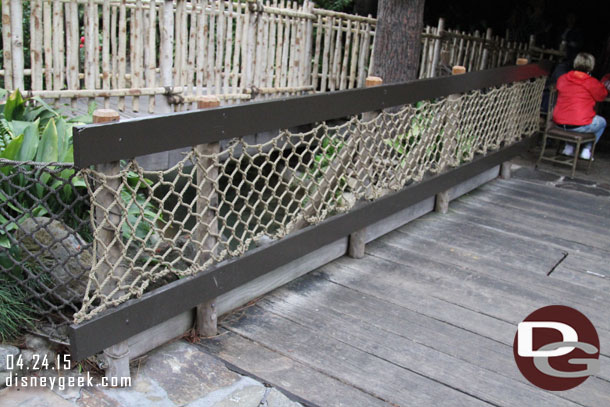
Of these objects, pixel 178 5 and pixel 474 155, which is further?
pixel 178 5

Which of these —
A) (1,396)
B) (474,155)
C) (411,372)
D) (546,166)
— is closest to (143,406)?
(1,396)

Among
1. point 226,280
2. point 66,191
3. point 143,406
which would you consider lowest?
point 143,406

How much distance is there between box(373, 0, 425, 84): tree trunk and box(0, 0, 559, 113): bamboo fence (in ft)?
7.20

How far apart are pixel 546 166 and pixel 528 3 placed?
648cm

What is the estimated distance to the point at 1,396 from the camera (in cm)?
264

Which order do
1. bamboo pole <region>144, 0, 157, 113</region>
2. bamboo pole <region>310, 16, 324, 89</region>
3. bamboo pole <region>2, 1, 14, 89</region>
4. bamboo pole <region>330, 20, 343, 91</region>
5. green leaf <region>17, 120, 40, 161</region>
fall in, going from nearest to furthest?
green leaf <region>17, 120, 40, 161</region>, bamboo pole <region>2, 1, 14, 89</region>, bamboo pole <region>144, 0, 157, 113</region>, bamboo pole <region>310, 16, 324, 89</region>, bamboo pole <region>330, 20, 343, 91</region>

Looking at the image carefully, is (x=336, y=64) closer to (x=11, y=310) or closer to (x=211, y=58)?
(x=211, y=58)

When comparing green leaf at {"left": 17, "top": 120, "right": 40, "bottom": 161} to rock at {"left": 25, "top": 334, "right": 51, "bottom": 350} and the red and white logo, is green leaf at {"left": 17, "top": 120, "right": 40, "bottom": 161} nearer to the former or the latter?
rock at {"left": 25, "top": 334, "right": 51, "bottom": 350}

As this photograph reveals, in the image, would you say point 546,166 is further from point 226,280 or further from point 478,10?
point 478,10

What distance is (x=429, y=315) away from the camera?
12.4 feet

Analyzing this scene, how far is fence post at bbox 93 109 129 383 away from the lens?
2586 millimetres

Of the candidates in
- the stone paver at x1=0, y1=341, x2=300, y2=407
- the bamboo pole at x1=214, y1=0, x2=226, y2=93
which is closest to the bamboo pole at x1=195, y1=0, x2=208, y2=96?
the bamboo pole at x1=214, y1=0, x2=226, y2=93

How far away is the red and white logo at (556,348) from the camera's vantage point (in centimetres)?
320

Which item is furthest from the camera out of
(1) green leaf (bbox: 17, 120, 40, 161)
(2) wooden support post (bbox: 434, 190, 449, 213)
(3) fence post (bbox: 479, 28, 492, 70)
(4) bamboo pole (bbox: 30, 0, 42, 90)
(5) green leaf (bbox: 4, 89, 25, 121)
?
(3) fence post (bbox: 479, 28, 492, 70)
